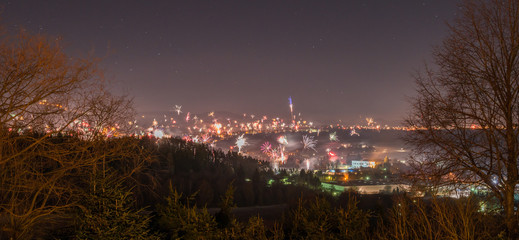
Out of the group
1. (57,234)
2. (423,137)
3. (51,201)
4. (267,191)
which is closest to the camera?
(423,137)

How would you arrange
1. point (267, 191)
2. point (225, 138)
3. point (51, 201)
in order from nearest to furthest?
point (51, 201) → point (267, 191) → point (225, 138)

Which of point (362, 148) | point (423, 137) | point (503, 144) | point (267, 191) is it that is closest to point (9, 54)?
point (423, 137)

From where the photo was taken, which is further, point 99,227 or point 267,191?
point 267,191

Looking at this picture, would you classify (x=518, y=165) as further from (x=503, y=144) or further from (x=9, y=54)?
(x=9, y=54)

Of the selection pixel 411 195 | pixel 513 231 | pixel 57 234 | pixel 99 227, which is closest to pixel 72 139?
pixel 57 234

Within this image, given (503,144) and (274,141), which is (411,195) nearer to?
(503,144)

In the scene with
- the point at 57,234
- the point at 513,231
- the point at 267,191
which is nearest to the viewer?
the point at 513,231

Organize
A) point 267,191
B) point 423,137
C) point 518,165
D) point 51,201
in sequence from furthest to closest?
point 267,191
point 51,201
point 423,137
point 518,165

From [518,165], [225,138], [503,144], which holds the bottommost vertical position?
[518,165]

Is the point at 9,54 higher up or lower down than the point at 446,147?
higher up
